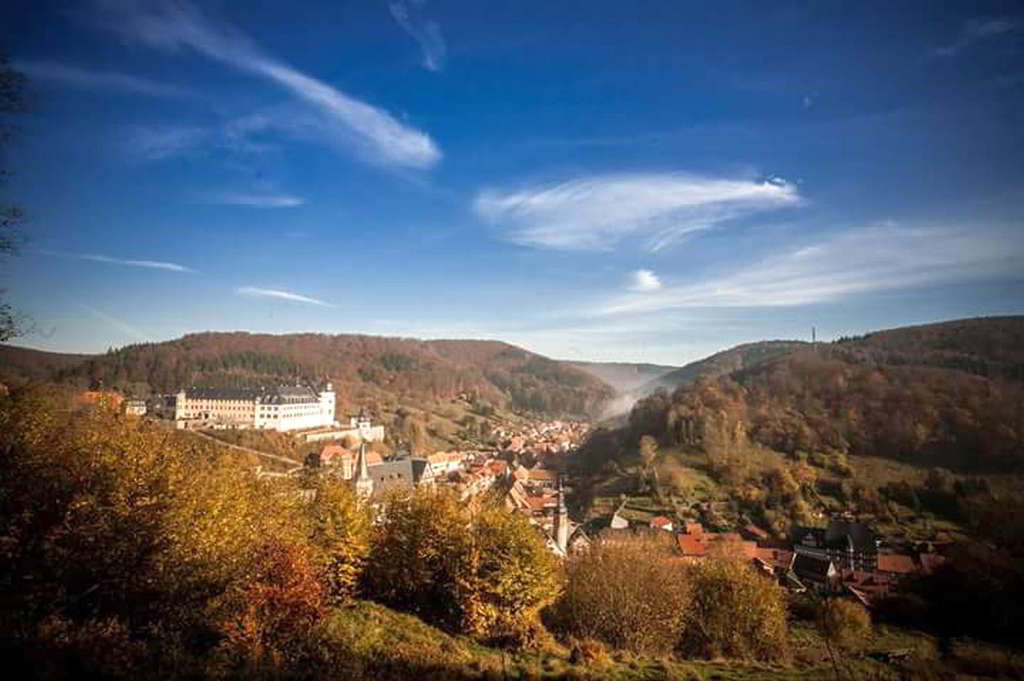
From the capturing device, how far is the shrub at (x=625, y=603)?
62.6 feet

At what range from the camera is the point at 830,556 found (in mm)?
47906

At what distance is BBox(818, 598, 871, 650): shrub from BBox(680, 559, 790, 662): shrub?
967 centimetres

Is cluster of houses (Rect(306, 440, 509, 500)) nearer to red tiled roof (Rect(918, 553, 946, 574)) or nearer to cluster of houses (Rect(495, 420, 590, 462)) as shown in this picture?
cluster of houses (Rect(495, 420, 590, 462))

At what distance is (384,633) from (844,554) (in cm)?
5087

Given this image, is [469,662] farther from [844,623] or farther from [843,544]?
[843,544]

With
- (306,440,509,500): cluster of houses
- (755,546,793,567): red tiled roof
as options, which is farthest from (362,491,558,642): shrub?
(755,546,793,567): red tiled roof

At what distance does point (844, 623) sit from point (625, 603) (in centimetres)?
2045

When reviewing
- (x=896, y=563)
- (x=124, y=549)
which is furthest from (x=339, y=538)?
(x=896, y=563)

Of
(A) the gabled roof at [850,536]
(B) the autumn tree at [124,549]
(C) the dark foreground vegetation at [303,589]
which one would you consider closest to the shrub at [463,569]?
(C) the dark foreground vegetation at [303,589]

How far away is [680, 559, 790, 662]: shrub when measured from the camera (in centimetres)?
2112

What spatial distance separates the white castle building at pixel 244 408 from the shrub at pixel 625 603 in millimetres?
68009

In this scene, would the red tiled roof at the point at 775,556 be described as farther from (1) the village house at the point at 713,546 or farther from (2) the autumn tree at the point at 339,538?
(2) the autumn tree at the point at 339,538

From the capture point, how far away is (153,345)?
12375 cm

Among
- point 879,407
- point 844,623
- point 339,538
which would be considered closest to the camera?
point 339,538
